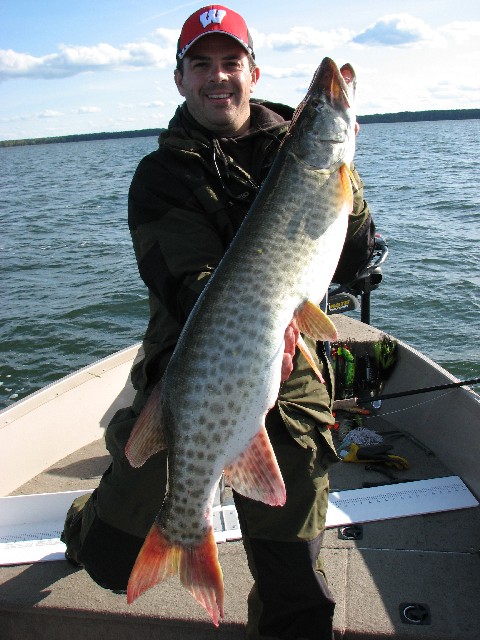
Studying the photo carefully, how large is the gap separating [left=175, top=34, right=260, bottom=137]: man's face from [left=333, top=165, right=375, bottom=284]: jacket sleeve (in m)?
0.62

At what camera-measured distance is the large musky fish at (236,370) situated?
7.69ft

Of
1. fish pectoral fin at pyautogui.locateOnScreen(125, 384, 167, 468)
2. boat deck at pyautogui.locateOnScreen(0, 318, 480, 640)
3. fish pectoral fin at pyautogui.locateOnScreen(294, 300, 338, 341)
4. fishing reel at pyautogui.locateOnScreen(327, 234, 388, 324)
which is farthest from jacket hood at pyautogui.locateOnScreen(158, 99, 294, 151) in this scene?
fishing reel at pyautogui.locateOnScreen(327, 234, 388, 324)

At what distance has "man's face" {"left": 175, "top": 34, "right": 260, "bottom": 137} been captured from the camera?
9.66 ft

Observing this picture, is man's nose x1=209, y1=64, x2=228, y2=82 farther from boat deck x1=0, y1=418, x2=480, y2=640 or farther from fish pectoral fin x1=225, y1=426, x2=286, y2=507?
boat deck x1=0, y1=418, x2=480, y2=640

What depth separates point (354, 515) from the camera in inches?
151

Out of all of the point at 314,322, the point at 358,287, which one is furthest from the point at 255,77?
the point at 358,287

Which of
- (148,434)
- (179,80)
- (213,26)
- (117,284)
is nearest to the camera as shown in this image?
(148,434)

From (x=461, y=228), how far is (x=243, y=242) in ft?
52.8

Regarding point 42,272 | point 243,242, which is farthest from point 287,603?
point 42,272

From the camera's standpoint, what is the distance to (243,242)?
2465 millimetres

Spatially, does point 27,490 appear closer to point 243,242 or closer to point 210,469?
point 210,469

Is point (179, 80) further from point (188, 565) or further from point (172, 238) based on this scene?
point (188, 565)

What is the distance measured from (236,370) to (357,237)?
3.29 feet

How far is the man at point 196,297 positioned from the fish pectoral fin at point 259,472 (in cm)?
27
